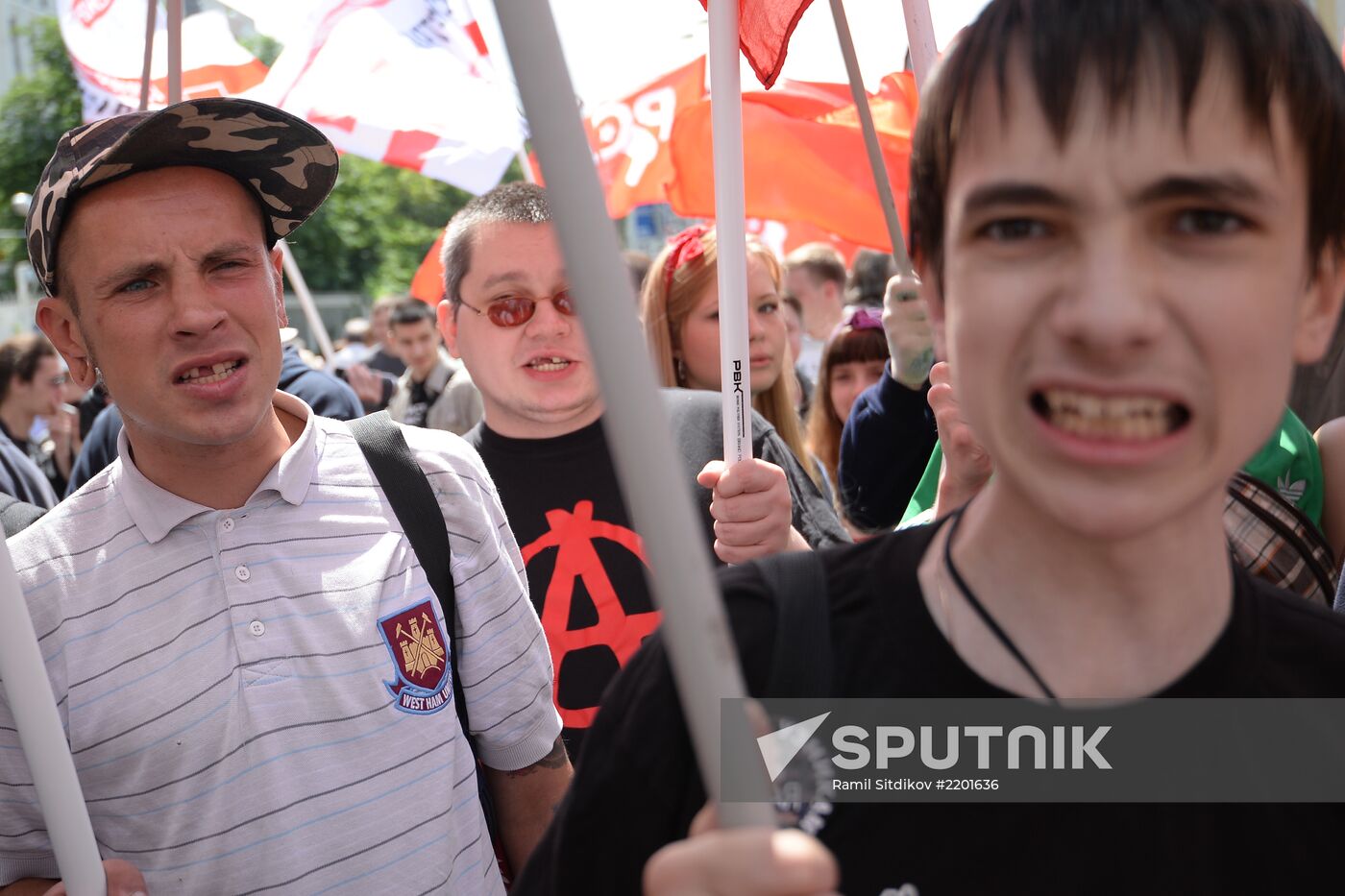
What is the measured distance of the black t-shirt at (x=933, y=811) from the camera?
952mm

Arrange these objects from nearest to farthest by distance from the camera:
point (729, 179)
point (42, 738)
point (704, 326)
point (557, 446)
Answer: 1. point (42, 738)
2. point (729, 179)
3. point (557, 446)
4. point (704, 326)

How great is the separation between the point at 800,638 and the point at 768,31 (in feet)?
3.77

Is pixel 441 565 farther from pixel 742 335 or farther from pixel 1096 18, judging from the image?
pixel 1096 18

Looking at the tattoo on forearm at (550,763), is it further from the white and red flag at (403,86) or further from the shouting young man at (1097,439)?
the white and red flag at (403,86)

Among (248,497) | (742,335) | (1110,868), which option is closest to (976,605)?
(1110,868)

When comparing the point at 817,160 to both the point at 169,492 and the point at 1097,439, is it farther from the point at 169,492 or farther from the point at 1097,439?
the point at 1097,439

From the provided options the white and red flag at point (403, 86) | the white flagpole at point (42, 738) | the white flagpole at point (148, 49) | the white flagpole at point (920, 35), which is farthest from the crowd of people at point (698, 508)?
the white and red flag at point (403, 86)

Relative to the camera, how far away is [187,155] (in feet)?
6.11

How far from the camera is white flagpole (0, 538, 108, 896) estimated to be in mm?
1191

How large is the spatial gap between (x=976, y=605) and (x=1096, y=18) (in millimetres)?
458

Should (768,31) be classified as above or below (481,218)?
above

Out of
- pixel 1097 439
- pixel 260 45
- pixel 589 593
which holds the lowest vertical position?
pixel 589 593

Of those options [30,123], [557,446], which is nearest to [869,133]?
[557,446]

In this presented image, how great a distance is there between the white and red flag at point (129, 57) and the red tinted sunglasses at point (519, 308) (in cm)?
266
